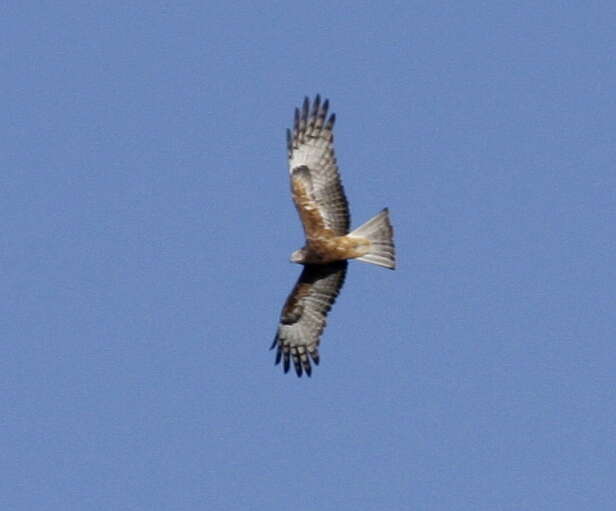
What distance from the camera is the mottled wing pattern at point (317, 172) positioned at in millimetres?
20344

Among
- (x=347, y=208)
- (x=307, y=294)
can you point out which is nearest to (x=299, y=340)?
(x=307, y=294)

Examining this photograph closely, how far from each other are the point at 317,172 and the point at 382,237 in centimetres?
135

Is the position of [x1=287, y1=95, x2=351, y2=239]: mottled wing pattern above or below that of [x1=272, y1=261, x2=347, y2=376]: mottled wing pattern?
above

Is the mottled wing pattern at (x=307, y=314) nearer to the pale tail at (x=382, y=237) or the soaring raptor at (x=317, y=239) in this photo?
the soaring raptor at (x=317, y=239)

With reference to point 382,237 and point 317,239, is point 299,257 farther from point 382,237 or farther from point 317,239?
point 382,237

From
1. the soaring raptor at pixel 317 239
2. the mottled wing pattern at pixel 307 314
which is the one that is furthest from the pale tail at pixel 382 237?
the mottled wing pattern at pixel 307 314

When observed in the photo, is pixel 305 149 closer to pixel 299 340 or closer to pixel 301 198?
pixel 301 198

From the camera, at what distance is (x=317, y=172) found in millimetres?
20656

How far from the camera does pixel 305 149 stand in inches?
821

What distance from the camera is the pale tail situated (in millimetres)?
20000

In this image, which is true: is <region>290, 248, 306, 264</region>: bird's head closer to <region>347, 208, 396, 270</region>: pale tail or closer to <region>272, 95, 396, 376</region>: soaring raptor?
<region>272, 95, 396, 376</region>: soaring raptor

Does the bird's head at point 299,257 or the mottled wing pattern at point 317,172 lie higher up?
the mottled wing pattern at point 317,172

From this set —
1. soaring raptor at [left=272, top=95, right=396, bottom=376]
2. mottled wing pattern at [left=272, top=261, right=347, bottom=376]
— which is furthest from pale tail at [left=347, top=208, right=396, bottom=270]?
mottled wing pattern at [left=272, top=261, right=347, bottom=376]

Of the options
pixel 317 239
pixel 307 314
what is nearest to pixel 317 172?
pixel 317 239
